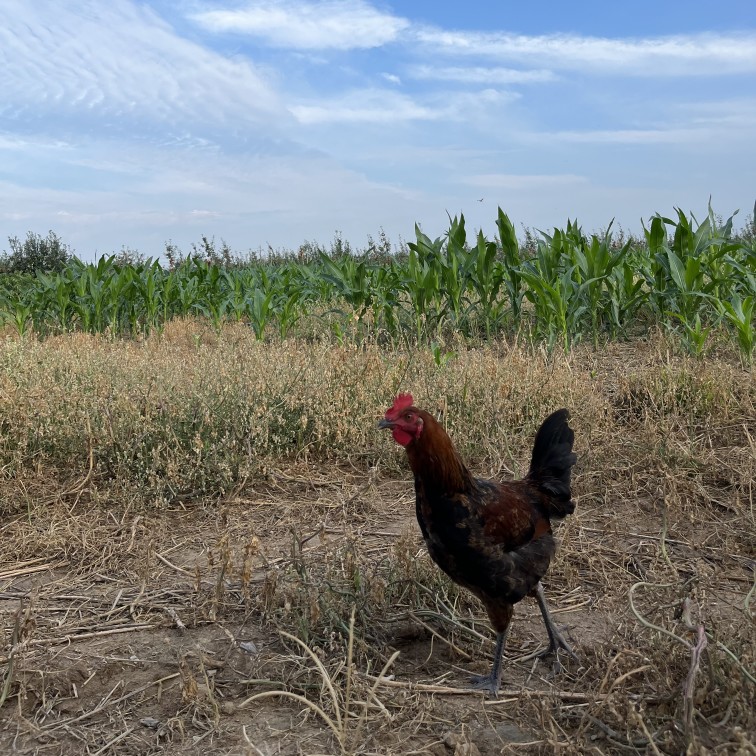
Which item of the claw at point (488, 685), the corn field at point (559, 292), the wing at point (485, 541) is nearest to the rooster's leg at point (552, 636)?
the wing at point (485, 541)

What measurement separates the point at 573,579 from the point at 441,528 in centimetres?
118

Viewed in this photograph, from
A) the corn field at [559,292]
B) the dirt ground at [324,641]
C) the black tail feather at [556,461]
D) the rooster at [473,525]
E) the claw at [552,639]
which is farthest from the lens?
the corn field at [559,292]

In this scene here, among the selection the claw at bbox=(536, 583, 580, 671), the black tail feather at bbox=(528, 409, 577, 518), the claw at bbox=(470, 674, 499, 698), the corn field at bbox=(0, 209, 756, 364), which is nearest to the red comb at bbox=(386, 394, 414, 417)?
the black tail feather at bbox=(528, 409, 577, 518)

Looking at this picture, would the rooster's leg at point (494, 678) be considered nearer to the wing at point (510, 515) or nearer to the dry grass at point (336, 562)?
the dry grass at point (336, 562)

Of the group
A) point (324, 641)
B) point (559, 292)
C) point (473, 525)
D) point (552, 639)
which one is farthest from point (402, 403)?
point (559, 292)

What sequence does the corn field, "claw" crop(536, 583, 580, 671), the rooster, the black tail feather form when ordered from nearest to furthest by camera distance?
the rooster < "claw" crop(536, 583, 580, 671) < the black tail feather < the corn field

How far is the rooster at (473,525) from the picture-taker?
2.69 m

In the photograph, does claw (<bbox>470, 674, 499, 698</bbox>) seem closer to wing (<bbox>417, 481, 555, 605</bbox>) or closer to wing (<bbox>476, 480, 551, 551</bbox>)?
wing (<bbox>417, 481, 555, 605</bbox>)

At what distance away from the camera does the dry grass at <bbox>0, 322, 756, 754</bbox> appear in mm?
2475

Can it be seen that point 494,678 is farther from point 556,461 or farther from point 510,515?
point 556,461

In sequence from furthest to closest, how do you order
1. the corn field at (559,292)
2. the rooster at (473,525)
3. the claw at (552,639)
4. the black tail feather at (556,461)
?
the corn field at (559,292) → the black tail feather at (556,461) → the claw at (552,639) → the rooster at (473,525)

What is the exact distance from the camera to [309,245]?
21781mm

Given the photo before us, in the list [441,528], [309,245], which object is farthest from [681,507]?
[309,245]

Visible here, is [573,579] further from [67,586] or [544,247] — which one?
[544,247]
